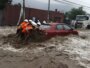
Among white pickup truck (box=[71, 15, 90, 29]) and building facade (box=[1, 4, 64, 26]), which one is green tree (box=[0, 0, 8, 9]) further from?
white pickup truck (box=[71, 15, 90, 29])

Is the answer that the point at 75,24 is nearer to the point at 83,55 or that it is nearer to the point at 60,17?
the point at 60,17

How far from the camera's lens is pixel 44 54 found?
40.0 feet

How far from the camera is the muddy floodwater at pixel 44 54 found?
1070 cm

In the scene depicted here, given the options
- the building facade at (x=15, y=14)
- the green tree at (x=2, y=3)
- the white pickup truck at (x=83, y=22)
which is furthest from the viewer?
the green tree at (x=2, y=3)

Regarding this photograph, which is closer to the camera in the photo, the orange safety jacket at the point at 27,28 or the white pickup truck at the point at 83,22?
the orange safety jacket at the point at 27,28

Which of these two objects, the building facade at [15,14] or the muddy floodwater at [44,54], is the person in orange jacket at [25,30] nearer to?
the muddy floodwater at [44,54]

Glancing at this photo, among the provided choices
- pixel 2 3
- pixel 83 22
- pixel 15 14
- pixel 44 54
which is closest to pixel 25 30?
pixel 44 54

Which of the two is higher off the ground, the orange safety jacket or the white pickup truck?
the orange safety jacket

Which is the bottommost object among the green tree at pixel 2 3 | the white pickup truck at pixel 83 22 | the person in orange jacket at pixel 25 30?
the white pickup truck at pixel 83 22

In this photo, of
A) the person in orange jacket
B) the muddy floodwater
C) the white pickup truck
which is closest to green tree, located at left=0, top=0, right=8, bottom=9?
the white pickup truck

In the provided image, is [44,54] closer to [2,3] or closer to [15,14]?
[2,3]

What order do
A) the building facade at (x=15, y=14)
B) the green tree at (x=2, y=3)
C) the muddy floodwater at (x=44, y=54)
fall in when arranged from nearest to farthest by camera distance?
the muddy floodwater at (x=44, y=54), the building facade at (x=15, y=14), the green tree at (x=2, y=3)

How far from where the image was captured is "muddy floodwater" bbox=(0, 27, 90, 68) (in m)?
10.7

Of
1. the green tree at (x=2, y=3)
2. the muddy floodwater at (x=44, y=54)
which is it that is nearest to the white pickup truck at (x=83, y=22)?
the green tree at (x=2, y=3)
